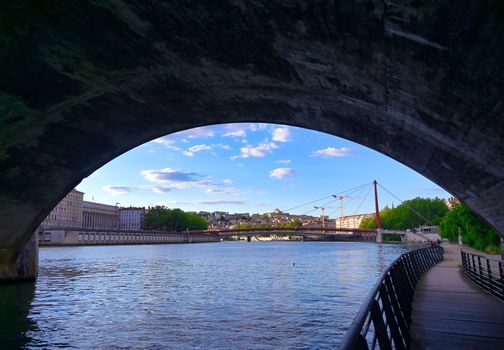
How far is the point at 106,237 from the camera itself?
126 m

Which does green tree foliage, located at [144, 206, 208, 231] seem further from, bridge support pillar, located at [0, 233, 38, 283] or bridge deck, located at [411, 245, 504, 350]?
bridge deck, located at [411, 245, 504, 350]

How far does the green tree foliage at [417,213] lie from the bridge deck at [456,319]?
13758 centimetres

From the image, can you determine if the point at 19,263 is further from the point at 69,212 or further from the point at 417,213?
the point at 69,212

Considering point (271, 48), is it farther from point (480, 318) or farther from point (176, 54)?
point (480, 318)

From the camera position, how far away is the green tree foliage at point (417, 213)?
14462 cm

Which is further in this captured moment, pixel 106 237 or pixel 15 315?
pixel 106 237

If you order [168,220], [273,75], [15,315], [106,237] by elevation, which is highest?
[168,220]

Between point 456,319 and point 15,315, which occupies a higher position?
point 456,319

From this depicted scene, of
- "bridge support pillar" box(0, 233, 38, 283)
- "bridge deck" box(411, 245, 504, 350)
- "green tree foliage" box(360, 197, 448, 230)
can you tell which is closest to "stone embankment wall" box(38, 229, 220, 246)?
"green tree foliage" box(360, 197, 448, 230)

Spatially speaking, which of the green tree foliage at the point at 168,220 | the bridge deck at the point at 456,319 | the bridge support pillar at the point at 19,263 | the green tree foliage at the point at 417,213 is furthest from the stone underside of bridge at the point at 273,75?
the green tree foliage at the point at 168,220

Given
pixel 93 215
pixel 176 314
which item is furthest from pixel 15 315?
pixel 93 215

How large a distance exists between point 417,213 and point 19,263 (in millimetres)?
139311

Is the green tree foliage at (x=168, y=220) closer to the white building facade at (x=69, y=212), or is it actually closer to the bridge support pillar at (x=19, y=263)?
the white building facade at (x=69, y=212)

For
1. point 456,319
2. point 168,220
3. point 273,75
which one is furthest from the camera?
point 168,220
